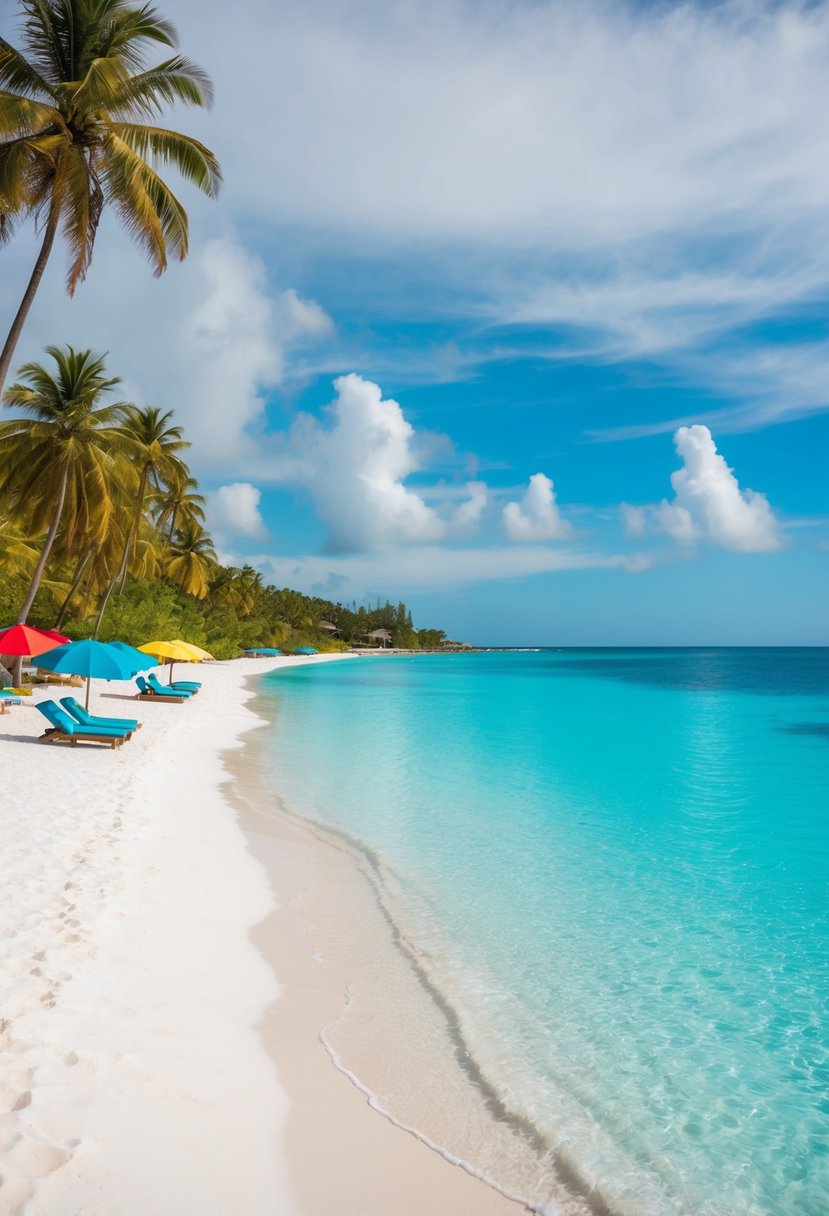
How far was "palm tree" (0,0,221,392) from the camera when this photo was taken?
13.5 m

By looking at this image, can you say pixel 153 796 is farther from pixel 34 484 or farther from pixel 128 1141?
pixel 34 484

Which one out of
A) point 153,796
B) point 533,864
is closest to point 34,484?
point 153,796

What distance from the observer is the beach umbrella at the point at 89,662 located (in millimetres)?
15070

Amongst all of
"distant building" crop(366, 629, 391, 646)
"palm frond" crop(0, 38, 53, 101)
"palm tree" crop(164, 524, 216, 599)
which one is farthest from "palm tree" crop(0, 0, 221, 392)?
"distant building" crop(366, 629, 391, 646)

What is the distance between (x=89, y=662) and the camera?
15.1 meters

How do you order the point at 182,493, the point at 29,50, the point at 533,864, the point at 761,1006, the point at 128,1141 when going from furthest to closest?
the point at 182,493
the point at 29,50
the point at 533,864
the point at 761,1006
the point at 128,1141

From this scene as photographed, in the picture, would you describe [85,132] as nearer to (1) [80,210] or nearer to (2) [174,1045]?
(1) [80,210]

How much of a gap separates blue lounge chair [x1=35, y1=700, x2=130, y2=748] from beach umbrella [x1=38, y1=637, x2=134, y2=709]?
0.79 m

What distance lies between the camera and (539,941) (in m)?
7.01

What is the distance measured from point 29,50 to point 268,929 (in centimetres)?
1575

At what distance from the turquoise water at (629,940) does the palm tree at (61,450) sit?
1179 cm

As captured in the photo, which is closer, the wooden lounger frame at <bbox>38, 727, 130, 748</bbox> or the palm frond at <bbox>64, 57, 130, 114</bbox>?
the palm frond at <bbox>64, 57, 130, 114</bbox>

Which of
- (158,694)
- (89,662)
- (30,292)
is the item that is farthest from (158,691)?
(30,292)

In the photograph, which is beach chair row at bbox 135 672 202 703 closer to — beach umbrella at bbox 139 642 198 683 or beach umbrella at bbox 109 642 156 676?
beach umbrella at bbox 139 642 198 683
